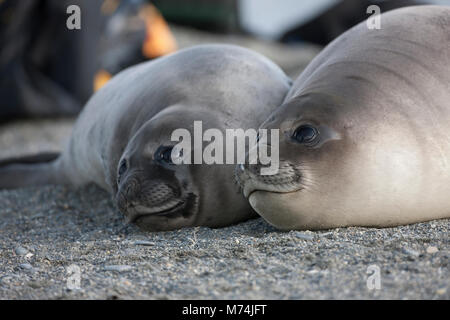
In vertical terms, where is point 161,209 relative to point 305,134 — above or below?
below

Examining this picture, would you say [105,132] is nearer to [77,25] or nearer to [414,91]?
[414,91]

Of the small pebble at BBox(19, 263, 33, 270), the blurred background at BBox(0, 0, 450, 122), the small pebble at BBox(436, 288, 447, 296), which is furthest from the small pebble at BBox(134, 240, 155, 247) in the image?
the blurred background at BBox(0, 0, 450, 122)

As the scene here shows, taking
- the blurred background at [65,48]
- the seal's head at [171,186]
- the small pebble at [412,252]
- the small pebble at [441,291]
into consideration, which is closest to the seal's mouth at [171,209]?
the seal's head at [171,186]

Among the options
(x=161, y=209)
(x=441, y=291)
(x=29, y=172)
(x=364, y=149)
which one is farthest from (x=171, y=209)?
(x=29, y=172)

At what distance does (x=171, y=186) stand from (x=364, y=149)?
937mm

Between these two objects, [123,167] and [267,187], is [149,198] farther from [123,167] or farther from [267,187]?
[267,187]

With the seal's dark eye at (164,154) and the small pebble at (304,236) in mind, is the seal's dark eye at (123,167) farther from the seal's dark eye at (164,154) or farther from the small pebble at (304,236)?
the small pebble at (304,236)

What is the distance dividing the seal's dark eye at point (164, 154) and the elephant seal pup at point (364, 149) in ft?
1.42

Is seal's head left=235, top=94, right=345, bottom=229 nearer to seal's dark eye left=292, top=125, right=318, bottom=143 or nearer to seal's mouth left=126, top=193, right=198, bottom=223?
seal's dark eye left=292, top=125, right=318, bottom=143

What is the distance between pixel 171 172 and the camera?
11.0ft

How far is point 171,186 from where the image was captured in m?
3.33

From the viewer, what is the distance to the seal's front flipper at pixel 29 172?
5.12 meters

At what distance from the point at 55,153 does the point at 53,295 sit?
3.33 m
